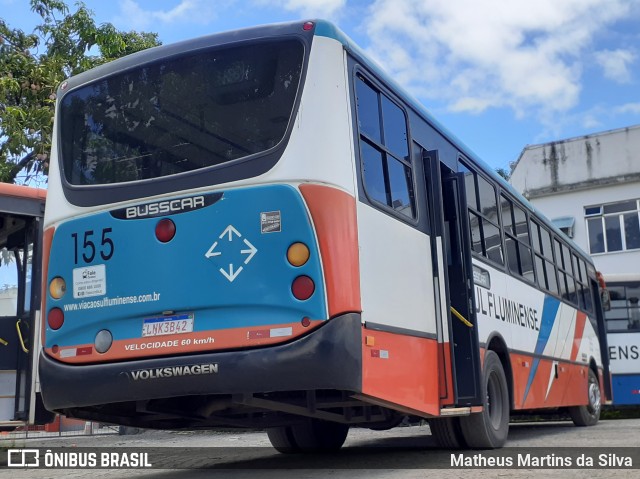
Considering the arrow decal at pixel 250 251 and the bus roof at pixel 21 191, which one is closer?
the arrow decal at pixel 250 251

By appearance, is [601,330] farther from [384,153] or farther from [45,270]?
[45,270]

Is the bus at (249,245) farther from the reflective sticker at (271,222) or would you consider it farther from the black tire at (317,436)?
the black tire at (317,436)

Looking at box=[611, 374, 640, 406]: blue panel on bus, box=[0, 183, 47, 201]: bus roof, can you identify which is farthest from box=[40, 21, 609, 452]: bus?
box=[611, 374, 640, 406]: blue panel on bus

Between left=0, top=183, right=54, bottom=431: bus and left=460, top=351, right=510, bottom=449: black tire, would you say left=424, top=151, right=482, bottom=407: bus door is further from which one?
left=0, top=183, right=54, bottom=431: bus

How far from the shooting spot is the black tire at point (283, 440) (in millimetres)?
9102

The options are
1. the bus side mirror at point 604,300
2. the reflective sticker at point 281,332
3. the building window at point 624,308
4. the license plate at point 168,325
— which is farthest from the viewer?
the building window at point 624,308

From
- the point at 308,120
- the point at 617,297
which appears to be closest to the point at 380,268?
the point at 308,120

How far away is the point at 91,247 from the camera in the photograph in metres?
6.64

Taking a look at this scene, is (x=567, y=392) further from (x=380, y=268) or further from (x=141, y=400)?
(x=141, y=400)

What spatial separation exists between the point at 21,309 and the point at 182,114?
438cm

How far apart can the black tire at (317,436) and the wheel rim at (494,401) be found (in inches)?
62.3

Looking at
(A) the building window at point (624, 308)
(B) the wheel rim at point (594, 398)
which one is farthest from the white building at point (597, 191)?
(B) the wheel rim at point (594, 398)

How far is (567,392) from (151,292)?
8.06 metres

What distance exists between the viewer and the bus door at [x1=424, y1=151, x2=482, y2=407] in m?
7.86
